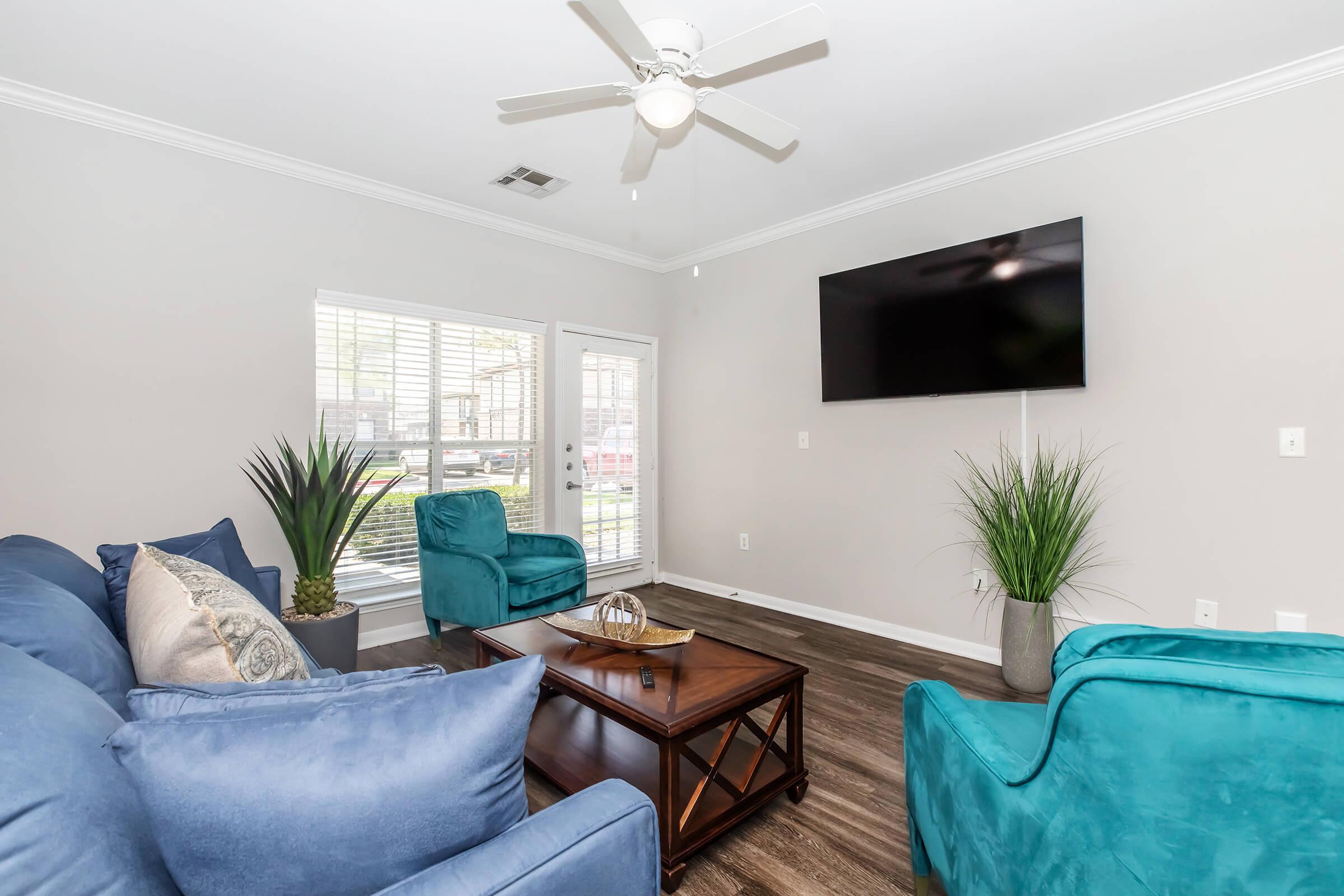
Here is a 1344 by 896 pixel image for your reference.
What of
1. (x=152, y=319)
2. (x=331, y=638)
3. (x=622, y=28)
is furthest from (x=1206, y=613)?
(x=152, y=319)

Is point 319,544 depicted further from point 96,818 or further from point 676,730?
point 96,818

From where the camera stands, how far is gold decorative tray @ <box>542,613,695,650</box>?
206 cm

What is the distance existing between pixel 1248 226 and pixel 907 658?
249cm

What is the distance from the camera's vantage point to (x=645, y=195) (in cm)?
369

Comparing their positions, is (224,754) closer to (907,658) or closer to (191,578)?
(191,578)

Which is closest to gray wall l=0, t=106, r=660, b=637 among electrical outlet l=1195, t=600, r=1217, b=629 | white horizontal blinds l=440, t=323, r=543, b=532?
white horizontal blinds l=440, t=323, r=543, b=532

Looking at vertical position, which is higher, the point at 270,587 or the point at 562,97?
the point at 562,97

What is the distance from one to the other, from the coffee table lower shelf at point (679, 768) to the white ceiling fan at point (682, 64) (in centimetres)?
197

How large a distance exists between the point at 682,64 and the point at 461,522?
2600mm

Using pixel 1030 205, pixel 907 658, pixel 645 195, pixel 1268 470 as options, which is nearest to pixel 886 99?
pixel 1030 205

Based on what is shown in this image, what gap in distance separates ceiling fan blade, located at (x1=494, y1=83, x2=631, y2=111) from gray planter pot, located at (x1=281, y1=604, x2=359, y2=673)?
230cm

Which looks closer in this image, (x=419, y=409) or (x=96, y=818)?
(x=96, y=818)

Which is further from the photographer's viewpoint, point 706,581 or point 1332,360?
point 706,581

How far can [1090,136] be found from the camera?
9.63 ft
